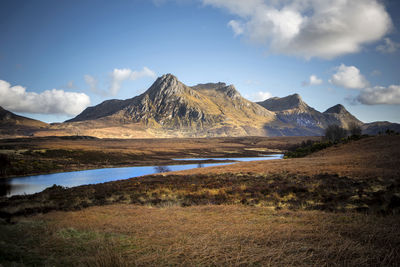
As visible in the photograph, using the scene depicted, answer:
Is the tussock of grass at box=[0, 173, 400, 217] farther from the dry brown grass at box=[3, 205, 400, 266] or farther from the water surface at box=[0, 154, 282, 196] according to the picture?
the water surface at box=[0, 154, 282, 196]

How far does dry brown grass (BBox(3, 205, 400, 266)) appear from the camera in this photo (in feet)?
15.5

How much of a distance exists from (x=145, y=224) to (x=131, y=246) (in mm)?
2768

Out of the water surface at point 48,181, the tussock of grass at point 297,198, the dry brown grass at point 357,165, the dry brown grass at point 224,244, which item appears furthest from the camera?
the water surface at point 48,181

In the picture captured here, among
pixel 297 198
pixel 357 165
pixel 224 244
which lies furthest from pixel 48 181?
pixel 357 165

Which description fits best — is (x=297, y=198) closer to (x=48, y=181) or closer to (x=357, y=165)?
(x=357, y=165)

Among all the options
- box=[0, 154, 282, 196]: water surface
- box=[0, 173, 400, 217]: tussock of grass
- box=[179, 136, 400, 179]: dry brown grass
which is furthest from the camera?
box=[0, 154, 282, 196]: water surface

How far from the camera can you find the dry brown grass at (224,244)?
4.73 m

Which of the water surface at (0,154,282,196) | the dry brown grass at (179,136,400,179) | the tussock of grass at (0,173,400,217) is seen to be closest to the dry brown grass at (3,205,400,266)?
the tussock of grass at (0,173,400,217)

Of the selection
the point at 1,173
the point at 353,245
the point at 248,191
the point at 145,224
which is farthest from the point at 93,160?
the point at 353,245

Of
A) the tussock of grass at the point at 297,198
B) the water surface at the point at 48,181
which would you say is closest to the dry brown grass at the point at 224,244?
the tussock of grass at the point at 297,198

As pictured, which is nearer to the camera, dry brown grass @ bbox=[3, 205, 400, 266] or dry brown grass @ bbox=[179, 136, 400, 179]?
dry brown grass @ bbox=[3, 205, 400, 266]

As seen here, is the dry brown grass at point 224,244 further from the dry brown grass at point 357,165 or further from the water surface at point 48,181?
the water surface at point 48,181

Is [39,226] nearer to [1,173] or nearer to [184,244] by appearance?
[184,244]

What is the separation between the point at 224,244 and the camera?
596 cm
